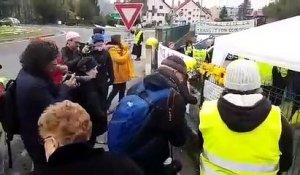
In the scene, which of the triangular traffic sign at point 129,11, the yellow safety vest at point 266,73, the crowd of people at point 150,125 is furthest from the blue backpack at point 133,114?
the triangular traffic sign at point 129,11

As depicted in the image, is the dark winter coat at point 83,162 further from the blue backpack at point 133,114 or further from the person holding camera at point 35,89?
the person holding camera at point 35,89

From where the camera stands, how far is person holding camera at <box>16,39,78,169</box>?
12.7ft

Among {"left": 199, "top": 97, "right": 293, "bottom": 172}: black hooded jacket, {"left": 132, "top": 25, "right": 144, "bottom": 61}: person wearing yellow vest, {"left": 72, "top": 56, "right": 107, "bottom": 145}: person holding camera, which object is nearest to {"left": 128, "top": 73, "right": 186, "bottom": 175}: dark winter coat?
{"left": 199, "top": 97, "right": 293, "bottom": 172}: black hooded jacket

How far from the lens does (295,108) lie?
21.0 ft

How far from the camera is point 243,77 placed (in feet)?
9.51

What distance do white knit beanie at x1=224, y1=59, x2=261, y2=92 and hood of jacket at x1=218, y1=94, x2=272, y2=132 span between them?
0.21 ft

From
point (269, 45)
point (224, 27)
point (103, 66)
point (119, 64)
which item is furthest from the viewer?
point (224, 27)

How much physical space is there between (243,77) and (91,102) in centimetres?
259

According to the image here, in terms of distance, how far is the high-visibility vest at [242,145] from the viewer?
2.82 meters

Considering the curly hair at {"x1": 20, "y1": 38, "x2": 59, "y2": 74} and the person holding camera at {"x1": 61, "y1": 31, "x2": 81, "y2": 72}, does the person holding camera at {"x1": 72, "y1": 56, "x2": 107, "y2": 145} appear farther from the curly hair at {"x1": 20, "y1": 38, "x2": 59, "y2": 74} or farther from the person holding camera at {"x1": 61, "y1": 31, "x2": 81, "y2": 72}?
the person holding camera at {"x1": 61, "y1": 31, "x2": 81, "y2": 72}

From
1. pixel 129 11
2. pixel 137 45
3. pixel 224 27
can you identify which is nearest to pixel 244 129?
pixel 129 11

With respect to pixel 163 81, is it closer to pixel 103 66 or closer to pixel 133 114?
pixel 133 114

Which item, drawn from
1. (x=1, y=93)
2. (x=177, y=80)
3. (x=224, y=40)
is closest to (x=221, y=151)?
(x=177, y=80)

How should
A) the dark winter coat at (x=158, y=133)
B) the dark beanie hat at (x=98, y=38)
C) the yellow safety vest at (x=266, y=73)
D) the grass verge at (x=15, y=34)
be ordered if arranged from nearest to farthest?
the dark winter coat at (x=158, y=133)
the dark beanie hat at (x=98, y=38)
the yellow safety vest at (x=266, y=73)
the grass verge at (x=15, y=34)
